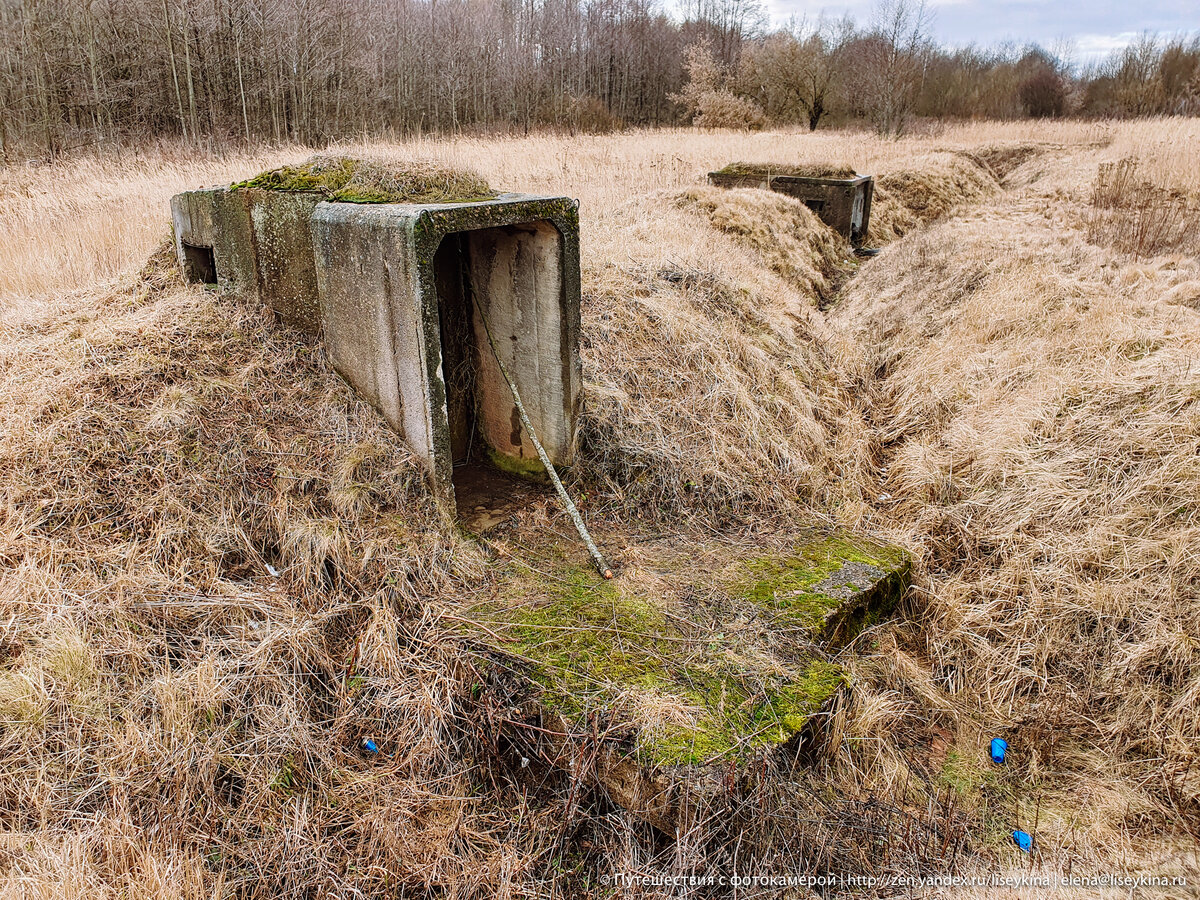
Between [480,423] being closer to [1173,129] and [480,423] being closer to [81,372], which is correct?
[81,372]

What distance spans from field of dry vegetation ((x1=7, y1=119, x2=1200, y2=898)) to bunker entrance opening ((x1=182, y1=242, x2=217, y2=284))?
157 millimetres

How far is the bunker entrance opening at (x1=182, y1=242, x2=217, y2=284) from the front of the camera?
16.1 ft

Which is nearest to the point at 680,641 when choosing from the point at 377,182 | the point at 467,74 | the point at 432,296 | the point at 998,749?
the point at 998,749

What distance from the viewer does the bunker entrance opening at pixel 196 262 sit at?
4.91 meters

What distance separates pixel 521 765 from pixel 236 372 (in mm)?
2779

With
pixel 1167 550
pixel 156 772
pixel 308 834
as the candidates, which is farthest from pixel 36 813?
pixel 1167 550

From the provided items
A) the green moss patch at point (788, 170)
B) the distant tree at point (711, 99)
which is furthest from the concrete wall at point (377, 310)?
the distant tree at point (711, 99)

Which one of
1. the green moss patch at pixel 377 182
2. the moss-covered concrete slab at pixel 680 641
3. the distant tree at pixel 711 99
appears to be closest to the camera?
the moss-covered concrete slab at pixel 680 641

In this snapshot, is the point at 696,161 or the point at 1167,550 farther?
the point at 696,161

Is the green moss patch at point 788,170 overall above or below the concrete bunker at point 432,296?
above

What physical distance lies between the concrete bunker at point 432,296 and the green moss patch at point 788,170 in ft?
31.4

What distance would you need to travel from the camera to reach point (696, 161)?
14.5 meters

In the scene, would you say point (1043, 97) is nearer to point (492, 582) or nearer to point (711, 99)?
point (711, 99)

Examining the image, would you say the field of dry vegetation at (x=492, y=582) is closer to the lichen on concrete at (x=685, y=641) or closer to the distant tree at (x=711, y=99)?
the lichen on concrete at (x=685, y=641)
